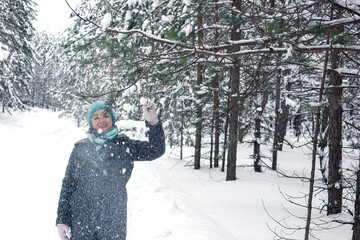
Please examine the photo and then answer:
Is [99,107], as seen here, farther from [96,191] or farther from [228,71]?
[228,71]

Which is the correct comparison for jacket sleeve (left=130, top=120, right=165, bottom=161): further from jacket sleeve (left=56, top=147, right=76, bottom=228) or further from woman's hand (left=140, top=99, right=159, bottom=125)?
jacket sleeve (left=56, top=147, right=76, bottom=228)

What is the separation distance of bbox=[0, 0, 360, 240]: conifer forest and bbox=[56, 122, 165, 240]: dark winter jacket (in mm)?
578

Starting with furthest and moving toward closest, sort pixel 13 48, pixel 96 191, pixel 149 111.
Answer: pixel 13 48 → pixel 149 111 → pixel 96 191

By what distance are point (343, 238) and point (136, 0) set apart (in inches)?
220

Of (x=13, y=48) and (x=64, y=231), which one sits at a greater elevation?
(x=13, y=48)

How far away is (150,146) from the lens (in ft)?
9.75

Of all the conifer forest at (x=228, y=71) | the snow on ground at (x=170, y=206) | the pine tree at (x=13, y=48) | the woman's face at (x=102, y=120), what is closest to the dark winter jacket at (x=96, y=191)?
the woman's face at (x=102, y=120)

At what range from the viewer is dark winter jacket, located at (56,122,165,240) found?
2.73 meters

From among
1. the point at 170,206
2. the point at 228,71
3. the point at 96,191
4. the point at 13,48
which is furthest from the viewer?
the point at 13,48

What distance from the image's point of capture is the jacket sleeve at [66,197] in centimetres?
276

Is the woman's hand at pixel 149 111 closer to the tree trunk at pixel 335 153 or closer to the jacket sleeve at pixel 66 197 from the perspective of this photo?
the jacket sleeve at pixel 66 197

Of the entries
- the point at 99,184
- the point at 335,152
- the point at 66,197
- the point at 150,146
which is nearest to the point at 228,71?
the point at 335,152

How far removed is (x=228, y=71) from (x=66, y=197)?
8632 millimetres

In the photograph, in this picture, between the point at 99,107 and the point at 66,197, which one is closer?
the point at 66,197
